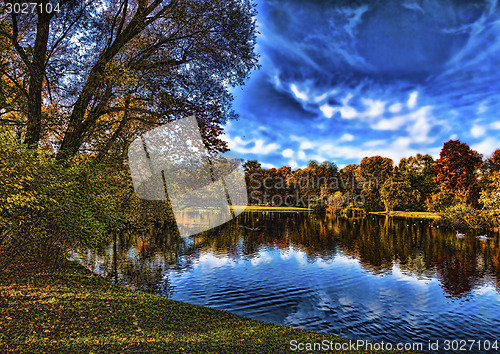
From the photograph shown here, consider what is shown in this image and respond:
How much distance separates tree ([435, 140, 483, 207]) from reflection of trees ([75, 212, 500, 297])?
694 inches

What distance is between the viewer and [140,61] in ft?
52.5

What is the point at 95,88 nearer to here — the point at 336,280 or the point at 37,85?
the point at 37,85

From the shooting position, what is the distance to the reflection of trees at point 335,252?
20.0 m

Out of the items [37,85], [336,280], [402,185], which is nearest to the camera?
[37,85]

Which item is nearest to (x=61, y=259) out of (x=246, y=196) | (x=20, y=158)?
(x=20, y=158)

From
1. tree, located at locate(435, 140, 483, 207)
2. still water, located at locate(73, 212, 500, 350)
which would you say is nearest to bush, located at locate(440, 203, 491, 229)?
tree, located at locate(435, 140, 483, 207)

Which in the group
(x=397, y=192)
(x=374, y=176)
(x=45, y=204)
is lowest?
(x=45, y=204)

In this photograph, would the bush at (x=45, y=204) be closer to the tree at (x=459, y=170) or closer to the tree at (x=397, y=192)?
the tree at (x=459, y=170)

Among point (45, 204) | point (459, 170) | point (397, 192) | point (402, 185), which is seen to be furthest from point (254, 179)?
point (45, 204)

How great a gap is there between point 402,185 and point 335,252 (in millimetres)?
60060

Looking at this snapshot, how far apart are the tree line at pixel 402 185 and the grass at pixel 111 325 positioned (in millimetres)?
32469

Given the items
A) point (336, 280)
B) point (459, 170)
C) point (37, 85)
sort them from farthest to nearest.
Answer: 1. point (459, 170)
2. point (336, 280)
3. point (37, 85)

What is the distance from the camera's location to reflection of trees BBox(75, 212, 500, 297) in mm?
20016

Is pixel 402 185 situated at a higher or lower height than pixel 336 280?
higher
